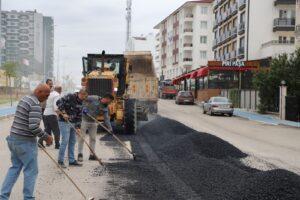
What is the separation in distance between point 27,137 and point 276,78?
2780 cm

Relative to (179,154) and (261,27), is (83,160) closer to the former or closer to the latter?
(179,154)

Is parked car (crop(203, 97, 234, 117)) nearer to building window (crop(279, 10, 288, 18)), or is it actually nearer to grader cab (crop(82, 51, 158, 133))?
grader cab (crop(82, 51, 158, 133))

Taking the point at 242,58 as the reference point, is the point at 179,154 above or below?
below

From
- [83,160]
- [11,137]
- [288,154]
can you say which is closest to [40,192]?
[11,137]

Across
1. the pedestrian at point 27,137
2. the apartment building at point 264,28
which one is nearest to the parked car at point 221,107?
the apartment building at point 264,28

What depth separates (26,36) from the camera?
175 meters

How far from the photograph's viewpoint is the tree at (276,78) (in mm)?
30969

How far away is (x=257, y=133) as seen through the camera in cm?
2200

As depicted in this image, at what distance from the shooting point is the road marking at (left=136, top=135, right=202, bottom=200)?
8.19 metres

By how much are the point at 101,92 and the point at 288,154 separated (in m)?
7.71

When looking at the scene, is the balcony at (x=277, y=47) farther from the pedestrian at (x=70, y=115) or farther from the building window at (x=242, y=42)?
the pedestrian at (x=70, y=115)

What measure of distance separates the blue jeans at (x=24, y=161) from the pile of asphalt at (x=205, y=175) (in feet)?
6.23

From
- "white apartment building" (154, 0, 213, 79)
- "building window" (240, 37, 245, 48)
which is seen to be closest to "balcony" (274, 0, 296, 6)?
"building window" (240, 37, 245, 48)

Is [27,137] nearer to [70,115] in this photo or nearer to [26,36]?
[70,115]
